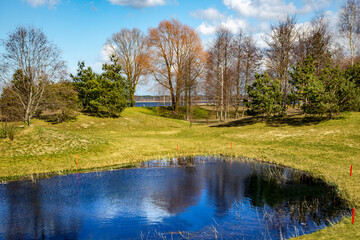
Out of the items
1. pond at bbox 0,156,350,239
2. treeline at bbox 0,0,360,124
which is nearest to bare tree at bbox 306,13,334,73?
treeline at bbox 0,0,360,124

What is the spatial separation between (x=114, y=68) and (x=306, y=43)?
127 ft

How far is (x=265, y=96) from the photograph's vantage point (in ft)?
141

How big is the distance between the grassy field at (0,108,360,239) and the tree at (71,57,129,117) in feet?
41.2

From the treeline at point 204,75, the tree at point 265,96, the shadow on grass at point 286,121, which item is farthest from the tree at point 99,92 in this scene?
the tree at point 265,96

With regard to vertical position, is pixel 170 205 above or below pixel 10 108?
below

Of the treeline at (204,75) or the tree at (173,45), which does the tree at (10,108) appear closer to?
the treeline at (204,75)

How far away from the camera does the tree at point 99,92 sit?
5303 centimetres

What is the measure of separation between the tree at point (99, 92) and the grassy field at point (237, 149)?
12.6 metres

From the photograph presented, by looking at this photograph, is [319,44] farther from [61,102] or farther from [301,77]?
[61,102]

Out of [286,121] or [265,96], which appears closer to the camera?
[265,96]

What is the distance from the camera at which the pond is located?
13180mm

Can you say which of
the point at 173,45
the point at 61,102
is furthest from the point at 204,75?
the point at 61,102

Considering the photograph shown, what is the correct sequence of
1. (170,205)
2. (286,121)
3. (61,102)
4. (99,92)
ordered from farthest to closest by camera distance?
(99,92), (61,102), (286,121), (170,205)

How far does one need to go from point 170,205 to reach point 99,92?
41150 mm
